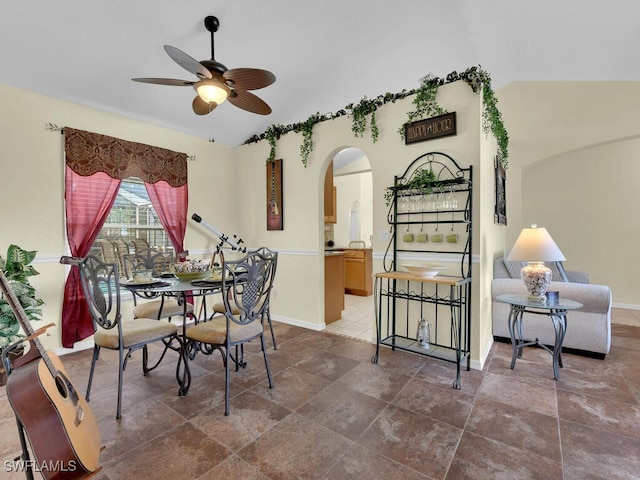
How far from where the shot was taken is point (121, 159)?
135 inches

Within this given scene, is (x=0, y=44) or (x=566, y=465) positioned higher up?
(x=0, y=44)

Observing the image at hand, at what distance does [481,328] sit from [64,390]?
2876mm

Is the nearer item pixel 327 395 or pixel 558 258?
pixel 327 395

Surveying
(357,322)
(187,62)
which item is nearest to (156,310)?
(187,62)

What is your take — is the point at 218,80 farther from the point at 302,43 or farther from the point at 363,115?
the point at 363,115

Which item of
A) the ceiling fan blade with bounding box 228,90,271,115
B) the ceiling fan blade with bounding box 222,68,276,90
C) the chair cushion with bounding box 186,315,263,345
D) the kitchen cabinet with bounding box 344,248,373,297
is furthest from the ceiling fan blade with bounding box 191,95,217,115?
the kitchen cabinet with bounding box 344,248,373,297

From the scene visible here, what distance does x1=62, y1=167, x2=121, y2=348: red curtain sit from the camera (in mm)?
3068

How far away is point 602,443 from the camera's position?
173 centimetres

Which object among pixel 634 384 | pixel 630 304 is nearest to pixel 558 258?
pixel 634 384

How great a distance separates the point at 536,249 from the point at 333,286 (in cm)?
230

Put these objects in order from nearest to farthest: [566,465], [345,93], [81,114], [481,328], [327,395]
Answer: [566,465] → [327,395] → [481,328] → [81,114] → [345,93]

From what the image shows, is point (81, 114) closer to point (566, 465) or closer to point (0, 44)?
point (0, 44)

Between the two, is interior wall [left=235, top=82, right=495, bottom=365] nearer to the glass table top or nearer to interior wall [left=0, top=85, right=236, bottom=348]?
the glass table top

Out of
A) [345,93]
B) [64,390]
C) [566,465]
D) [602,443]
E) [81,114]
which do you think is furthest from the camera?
[345,93]
